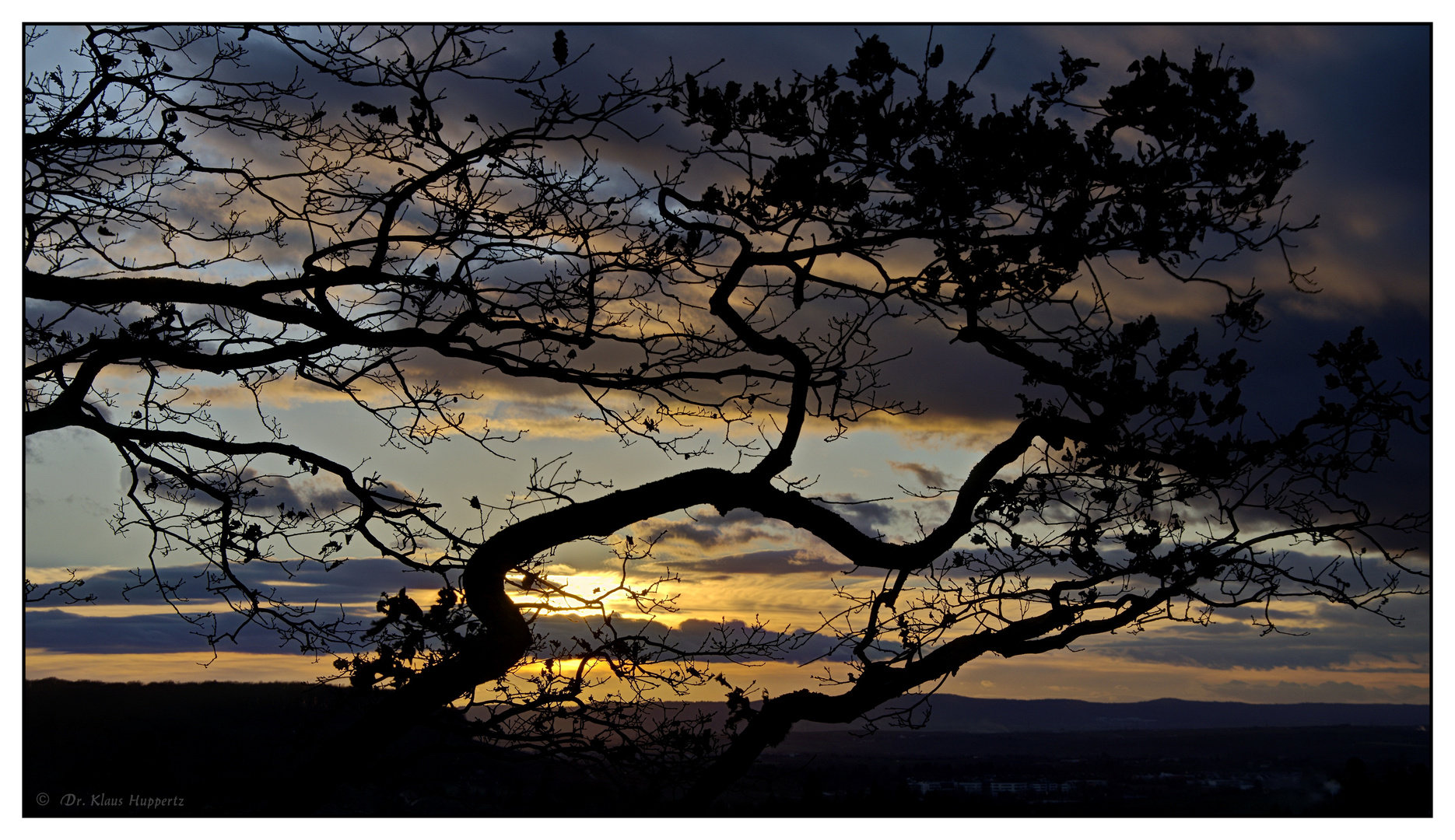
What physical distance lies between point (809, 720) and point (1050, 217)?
375 centimetres

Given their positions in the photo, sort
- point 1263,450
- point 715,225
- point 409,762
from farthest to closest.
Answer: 1. point 1263,450
2. point 715,225
3. point 409,762

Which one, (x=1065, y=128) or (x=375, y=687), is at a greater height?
(x=1065, y=128)

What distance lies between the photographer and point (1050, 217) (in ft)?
17.6

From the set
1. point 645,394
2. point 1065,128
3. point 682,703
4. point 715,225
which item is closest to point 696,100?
point 715,225

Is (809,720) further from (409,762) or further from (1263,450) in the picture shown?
(1263,450)

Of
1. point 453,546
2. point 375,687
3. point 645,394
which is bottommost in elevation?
point 375,687

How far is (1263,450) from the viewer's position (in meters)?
6.00

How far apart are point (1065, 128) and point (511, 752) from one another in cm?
501

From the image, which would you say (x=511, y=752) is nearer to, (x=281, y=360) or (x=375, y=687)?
(x=375, y=687)

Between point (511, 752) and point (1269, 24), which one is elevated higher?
point (1269, 24)

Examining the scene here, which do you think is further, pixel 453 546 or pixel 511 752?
pixel 453 546

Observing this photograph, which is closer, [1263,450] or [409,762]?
[409,762]

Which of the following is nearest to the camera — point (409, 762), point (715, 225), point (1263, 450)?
point (409, 762)

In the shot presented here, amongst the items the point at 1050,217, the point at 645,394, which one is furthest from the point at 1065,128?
the point at 645,394
